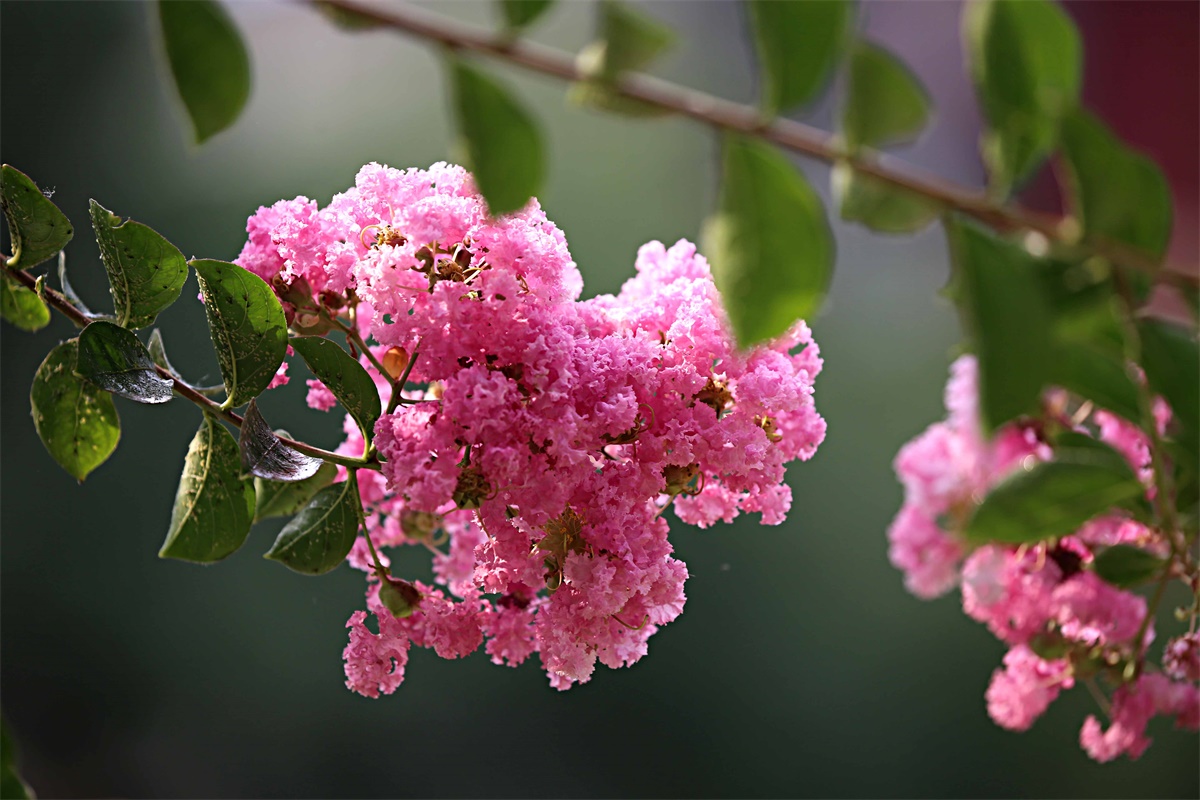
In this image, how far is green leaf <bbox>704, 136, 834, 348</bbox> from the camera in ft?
0.89

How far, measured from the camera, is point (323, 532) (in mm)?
529

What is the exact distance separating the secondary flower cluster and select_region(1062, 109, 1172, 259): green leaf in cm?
7

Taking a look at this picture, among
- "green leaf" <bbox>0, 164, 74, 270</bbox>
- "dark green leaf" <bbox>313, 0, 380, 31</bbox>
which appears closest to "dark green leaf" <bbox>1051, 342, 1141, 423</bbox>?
"dark green leaf" <bbox>313, 0, 380, 31</bbox>

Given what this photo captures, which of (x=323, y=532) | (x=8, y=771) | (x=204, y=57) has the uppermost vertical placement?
(x=204, y=57)

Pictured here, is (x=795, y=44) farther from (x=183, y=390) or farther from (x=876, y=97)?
(x=183, y=390)

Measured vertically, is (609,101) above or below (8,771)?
above

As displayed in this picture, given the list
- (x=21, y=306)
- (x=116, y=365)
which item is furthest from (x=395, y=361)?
(x=21, y=306)

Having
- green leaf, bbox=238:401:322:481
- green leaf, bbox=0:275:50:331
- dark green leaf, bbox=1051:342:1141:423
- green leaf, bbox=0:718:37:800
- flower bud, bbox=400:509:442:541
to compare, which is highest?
green leaf, bbox=0:275:50:331

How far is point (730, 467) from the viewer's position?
50 cm

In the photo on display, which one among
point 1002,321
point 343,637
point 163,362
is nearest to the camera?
point 1002,321

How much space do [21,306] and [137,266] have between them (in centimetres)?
12

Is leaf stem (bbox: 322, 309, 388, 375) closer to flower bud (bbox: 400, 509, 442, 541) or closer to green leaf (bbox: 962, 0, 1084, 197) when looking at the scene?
flower bud (bbox: 400, 509, 442, 541)

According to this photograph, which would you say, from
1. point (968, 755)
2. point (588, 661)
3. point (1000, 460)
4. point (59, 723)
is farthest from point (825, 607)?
point (1000, 460)

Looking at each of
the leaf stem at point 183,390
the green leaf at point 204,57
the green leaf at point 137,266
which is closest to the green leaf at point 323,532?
the leaf stem at point 183,390
